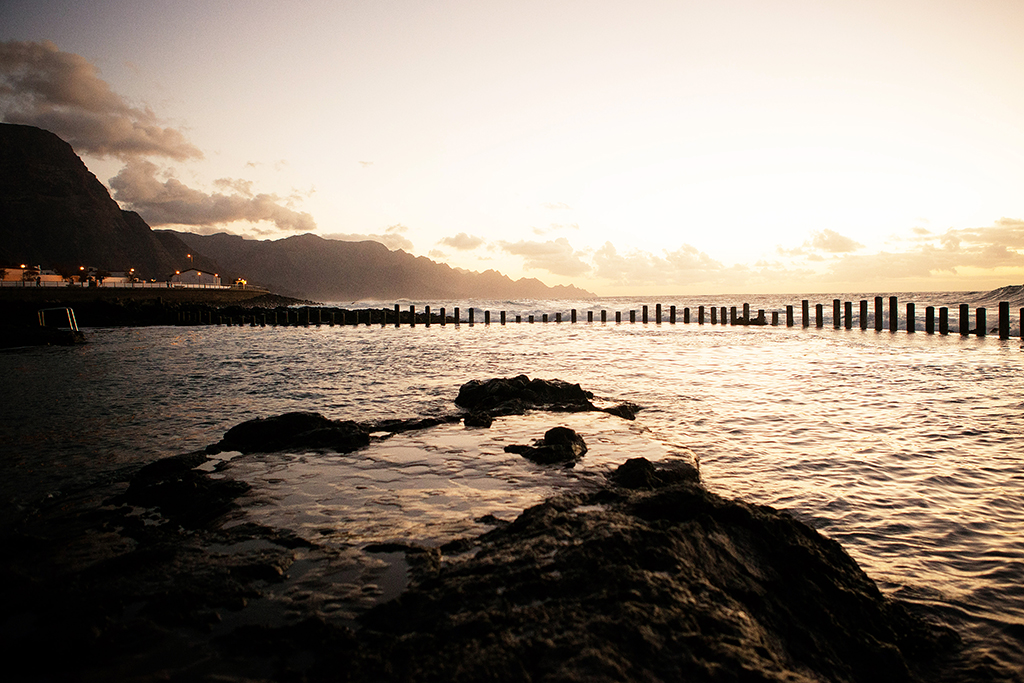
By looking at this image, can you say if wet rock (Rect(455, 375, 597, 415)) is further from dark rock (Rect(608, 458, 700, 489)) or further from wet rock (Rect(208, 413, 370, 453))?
dark rock (Rect(608, 458, 700, 489))

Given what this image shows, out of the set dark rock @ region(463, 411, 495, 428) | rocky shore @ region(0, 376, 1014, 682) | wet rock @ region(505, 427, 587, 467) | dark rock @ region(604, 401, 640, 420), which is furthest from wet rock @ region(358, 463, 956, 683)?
dark rock @ region(604, 401, 640, 420)

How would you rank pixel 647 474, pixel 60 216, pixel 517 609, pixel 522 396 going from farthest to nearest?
pixel 60 216 < pixel 522 396 < pixel 647 474 < pixel 517 609

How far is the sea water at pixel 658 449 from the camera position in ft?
10.9

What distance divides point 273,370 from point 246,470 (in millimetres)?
8375

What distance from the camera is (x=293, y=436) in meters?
5.73

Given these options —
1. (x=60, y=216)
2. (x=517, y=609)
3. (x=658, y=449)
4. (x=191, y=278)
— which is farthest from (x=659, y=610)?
(x=60, y=216)

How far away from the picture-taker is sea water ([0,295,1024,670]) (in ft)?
10.9

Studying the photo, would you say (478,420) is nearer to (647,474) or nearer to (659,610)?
(647,474)

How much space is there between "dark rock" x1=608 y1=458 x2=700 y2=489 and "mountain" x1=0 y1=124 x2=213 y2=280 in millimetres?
165340

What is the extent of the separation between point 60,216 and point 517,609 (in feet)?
620

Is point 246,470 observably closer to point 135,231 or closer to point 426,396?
point 426,396

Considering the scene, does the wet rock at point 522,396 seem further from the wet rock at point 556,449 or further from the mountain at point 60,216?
the mountain at point 60,216

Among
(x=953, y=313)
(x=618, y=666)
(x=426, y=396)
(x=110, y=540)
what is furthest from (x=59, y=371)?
(x=953, y=313)

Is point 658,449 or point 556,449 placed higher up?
point 556,449
